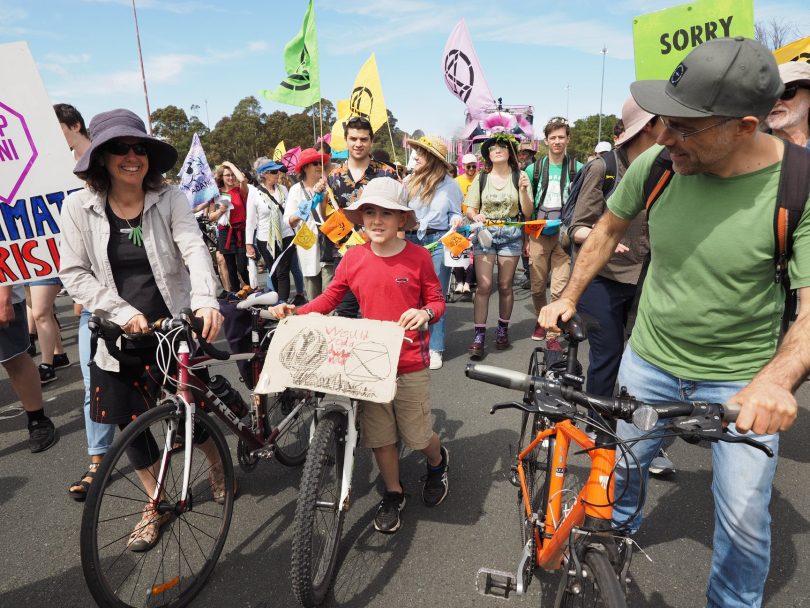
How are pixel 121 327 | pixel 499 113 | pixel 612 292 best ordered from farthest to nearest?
pixel 499 113
pixel 612 292
pixel 121 327

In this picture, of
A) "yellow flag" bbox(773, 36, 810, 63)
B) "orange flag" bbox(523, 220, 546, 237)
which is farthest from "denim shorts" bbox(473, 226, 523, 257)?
"yellow flag" bbox(773, 36, 810, 63)

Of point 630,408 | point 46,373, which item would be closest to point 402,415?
point 630,408

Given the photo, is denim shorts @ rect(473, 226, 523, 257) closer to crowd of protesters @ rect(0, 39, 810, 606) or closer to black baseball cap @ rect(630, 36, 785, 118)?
crowd of protesters @ rect(0, 39, 810, 606)

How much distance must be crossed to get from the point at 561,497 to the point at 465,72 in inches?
240

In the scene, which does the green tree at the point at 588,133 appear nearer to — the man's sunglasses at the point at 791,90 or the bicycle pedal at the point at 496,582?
the man's sunglasses at the point at 791,90

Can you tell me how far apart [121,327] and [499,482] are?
2.28 meters

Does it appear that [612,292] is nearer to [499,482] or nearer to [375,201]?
[499,482]

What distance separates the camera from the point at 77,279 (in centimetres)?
231

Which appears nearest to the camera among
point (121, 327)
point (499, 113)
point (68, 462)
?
point (121, 327)

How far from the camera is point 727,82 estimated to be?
1.36 m

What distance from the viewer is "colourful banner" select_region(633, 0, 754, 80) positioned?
3.03m

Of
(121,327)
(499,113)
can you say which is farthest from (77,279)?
(499,113)

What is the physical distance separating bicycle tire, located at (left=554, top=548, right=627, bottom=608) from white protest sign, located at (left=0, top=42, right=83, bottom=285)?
11.3ft

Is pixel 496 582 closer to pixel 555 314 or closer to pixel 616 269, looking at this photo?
pixel 555 314
